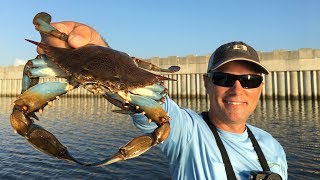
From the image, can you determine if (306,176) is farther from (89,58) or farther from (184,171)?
(89,58)

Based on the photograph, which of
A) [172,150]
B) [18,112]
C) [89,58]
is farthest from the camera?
[172,150]

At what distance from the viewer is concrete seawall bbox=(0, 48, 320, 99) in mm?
41062

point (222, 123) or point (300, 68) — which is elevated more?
point (300, 68)

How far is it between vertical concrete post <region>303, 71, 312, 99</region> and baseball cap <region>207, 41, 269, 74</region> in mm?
41347

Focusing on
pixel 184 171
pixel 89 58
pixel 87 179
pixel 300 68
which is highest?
pixel 300 68

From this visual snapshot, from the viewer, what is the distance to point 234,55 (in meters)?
3.99

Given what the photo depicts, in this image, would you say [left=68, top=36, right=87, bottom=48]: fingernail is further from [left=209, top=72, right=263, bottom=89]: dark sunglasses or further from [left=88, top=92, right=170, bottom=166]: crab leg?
[left=209, top=72, right=263, bottom=89]: dark sunglasses

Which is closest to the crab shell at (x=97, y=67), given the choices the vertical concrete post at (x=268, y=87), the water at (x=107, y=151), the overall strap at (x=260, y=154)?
the overall strap at (x=260, y=154)

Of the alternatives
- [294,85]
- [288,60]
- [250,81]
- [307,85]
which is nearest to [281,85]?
[294,85]

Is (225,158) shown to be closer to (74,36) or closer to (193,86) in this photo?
(74,36)

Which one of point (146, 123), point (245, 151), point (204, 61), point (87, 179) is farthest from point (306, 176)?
point (204, 61)

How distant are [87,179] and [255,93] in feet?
28.6

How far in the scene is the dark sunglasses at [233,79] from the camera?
4047mm

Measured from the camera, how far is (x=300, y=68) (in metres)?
41.8
